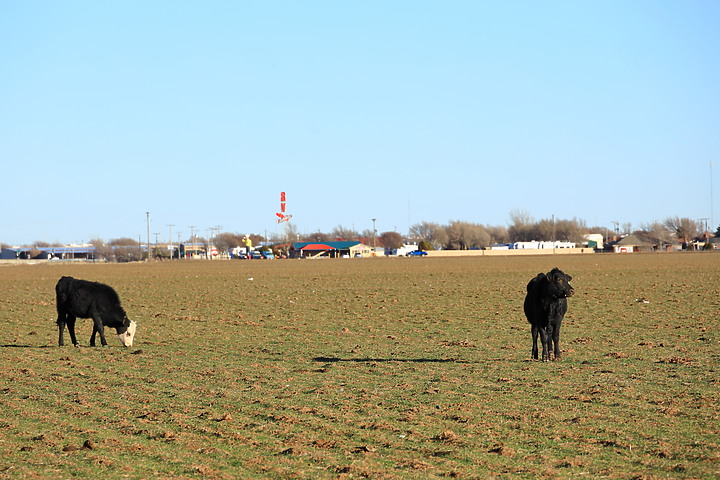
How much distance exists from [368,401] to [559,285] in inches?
192

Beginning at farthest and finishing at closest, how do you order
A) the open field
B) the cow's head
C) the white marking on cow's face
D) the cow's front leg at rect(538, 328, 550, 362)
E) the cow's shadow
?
the white marking on cow's face, the cow's shadow, the cow's front leg at rect(538, 328, 550, 362), the cow's head, the open field

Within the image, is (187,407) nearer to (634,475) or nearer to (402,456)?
(402,456)

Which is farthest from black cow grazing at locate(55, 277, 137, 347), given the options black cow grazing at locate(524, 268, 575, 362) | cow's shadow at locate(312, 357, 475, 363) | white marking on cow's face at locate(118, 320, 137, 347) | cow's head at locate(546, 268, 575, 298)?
cow's head at locate(546, 268, 575, 298)

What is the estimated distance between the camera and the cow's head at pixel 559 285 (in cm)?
1525

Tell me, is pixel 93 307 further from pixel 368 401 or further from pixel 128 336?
pixel 368 401

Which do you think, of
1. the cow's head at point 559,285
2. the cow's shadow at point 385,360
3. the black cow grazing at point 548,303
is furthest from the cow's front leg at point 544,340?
the cow's shadow at point 385,360

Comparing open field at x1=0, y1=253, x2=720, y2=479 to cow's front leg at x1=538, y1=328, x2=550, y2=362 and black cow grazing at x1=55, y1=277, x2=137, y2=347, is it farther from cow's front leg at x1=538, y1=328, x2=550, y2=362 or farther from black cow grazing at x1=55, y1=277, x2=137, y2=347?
black cow grazing at x1=55, y1=277, x2=137, y2=347

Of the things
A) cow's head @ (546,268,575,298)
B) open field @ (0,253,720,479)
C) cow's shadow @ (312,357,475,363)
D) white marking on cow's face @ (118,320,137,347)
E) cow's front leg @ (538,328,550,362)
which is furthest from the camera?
white marking on cow's face @ (118,320,137,347)

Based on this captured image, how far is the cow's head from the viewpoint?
600 inches

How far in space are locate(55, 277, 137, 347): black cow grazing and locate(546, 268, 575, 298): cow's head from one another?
1001 cm

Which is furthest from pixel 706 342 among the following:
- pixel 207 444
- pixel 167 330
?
pixel 167 330

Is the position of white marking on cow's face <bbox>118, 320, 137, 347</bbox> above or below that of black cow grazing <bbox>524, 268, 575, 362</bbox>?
below

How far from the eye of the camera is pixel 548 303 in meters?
15.4

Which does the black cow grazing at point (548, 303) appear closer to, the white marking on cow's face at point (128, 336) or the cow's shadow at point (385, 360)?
the cow's shadow at point (385, 360)
